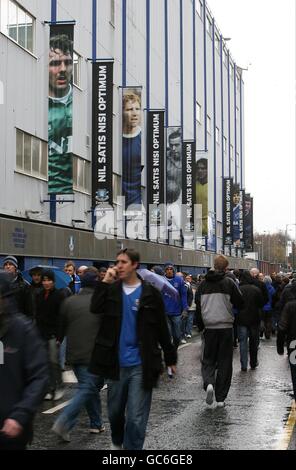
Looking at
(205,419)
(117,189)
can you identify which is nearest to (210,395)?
(205,419)

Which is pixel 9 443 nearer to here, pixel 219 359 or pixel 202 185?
pixel 219 359

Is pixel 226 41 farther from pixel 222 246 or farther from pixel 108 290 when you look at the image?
pixel 108 290

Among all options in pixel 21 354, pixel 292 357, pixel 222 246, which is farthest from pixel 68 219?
pixel 222 246

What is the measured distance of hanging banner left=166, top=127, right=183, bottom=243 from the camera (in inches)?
1303

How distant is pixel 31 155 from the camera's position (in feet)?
68.5

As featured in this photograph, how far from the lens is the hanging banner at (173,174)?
109 ft

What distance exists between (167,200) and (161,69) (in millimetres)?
7253

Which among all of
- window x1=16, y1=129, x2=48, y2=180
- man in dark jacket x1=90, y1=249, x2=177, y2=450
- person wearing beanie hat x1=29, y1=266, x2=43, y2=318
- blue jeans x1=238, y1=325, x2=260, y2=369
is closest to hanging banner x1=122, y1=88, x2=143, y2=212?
window x1=16, y1=129, x2=48, y2=180

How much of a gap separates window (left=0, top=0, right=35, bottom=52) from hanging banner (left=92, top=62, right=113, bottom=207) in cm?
332

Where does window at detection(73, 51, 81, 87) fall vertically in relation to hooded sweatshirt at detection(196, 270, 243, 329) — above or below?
above

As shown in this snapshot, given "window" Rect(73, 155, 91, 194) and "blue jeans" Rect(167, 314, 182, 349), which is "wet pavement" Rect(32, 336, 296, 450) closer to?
"blue jeans" Rect(167, 314, 182, 349)

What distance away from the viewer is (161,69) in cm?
3606

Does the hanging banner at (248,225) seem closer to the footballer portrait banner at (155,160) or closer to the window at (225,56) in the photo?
the window at (225,56)

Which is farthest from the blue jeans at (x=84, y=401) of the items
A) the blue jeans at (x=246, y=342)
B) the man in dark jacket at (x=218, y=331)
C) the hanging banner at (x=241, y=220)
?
the hanging banner at (x=241, y=220)
